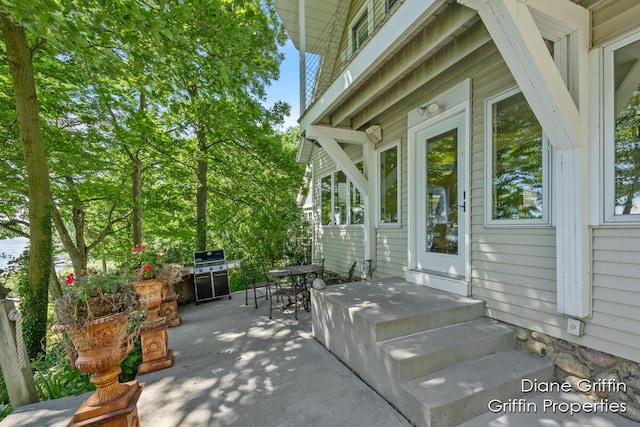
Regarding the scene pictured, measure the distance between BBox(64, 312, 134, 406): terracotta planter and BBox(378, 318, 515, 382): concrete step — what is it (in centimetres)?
197

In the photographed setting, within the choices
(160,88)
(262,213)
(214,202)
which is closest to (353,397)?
(160,88)

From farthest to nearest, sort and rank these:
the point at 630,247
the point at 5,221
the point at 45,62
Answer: the point at 5,221 < the point at 45,62 < the point at 630,247

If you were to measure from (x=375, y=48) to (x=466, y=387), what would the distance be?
321 cm

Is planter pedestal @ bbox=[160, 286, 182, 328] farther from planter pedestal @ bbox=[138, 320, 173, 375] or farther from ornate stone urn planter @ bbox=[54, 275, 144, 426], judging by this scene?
ornate stone urn planter @ bbox=[54, 275, 144, 426]

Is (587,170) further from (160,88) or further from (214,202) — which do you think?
(214,202)

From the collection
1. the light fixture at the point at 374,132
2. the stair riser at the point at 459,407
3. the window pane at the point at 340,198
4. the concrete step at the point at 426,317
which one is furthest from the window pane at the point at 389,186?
the stair riser at the point at 459,407

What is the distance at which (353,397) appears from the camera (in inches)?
92.8

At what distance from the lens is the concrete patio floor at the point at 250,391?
7.09 feet

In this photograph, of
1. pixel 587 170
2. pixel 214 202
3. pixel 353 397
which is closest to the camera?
pixel 587 170

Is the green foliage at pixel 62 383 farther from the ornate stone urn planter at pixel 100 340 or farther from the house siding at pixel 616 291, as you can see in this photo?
the house siding at pixel 616 291

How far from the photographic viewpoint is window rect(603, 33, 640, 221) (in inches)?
77.7

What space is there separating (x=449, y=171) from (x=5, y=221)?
11671 millimetres

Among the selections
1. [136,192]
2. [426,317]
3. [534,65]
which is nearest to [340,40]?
[534,65]

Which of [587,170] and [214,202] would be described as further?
[214,202]
